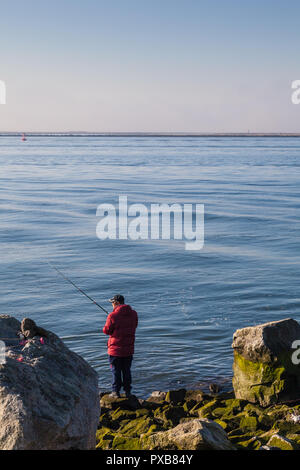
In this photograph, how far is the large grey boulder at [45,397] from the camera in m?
6.16

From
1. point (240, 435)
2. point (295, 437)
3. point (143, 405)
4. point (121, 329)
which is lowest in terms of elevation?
point (143, 405)

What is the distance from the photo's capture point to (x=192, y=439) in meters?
6.73

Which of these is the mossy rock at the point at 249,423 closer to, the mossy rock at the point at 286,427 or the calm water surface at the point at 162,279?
the mossy rock at the point at 286,427

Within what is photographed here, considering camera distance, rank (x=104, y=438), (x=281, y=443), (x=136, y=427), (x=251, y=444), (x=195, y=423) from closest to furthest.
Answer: (x=195, y=423)
(x=281, y=443)
(x=251, y=444)
(x=104, y=438)
(x=136, y=427)

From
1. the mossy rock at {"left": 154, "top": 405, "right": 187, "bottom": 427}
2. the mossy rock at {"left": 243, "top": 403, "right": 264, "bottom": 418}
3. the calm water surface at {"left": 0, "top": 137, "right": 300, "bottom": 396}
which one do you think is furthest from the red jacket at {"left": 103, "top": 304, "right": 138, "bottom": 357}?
the mossy rock at {"left": 243, "top": 403, "right": 264, "bottom": 418}

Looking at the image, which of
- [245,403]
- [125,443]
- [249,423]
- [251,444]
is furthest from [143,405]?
[251,444]

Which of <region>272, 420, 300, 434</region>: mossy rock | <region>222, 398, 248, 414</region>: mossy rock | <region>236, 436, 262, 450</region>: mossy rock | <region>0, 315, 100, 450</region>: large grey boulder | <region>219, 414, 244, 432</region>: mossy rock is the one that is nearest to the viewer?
<region>0, 315, 100, 450</region>: large grey boulder

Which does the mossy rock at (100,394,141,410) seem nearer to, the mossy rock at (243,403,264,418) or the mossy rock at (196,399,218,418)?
the mossy rock at (196,399,218,418)

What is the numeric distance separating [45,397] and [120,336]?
12.6 feet

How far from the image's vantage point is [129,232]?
2942 cm

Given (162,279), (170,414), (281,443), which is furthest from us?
(162,279)

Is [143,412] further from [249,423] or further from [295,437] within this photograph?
[295,437]

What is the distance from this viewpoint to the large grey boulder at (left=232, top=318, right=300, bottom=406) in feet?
33.7

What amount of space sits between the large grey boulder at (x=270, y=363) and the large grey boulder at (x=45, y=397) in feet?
12.6
